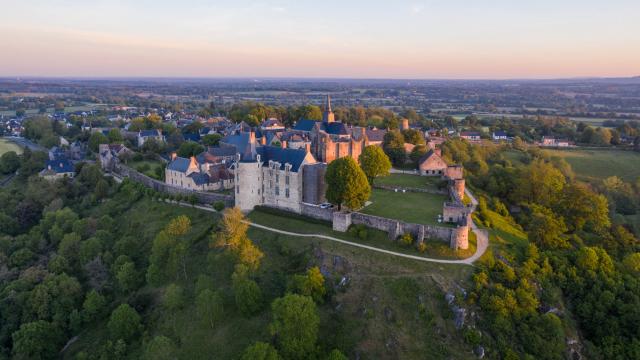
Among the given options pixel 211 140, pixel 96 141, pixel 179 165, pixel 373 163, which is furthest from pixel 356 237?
pixel 96 141

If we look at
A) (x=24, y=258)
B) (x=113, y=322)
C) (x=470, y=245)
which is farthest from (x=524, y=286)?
(x=24, y=258)

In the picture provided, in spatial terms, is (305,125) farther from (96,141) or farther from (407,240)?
(96,141)

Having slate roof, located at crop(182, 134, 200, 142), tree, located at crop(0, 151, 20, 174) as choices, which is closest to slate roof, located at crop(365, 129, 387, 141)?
slate roof, located at crop(182, 134, 200, 142)

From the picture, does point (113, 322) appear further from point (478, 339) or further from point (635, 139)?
point (635, 139)

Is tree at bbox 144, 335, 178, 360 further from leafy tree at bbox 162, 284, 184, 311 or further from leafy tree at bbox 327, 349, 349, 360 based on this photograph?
leafy tree at bbox 327, 349, 349, 360

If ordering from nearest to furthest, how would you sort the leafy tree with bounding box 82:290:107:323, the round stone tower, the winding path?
the winding path, the leafy tree with bounding box 82:290:107:323, the round stone tower

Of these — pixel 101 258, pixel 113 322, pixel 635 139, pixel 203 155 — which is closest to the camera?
pixel 113 322

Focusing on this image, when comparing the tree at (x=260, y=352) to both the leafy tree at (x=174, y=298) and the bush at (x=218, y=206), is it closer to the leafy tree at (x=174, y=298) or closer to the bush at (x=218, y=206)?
the leafy tree at (x=174, y=298)
